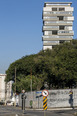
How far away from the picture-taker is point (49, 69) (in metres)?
55.0

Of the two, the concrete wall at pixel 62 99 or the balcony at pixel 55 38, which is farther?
the balcony at pixel 55 38

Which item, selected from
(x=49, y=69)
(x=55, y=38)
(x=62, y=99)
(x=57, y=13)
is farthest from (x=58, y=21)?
(x=62, y=99)

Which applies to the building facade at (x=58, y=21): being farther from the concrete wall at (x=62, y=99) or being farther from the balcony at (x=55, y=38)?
the concrete wall at (x=62, y=99)

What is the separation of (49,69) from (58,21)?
64.1 meters

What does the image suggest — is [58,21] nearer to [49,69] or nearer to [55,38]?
[55,38]

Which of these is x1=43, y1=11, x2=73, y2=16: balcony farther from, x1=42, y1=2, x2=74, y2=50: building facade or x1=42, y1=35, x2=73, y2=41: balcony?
x1=42, y1=35, x2=73, y2=41: balcony

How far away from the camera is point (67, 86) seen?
6038 centimetres

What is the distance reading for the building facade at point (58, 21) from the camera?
375ft

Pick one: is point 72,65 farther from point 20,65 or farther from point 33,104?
point 20,65

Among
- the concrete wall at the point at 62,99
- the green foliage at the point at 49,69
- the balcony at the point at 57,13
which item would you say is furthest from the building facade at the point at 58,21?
the concrete wall at the point at 62,99

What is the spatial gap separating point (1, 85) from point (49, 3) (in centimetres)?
8358

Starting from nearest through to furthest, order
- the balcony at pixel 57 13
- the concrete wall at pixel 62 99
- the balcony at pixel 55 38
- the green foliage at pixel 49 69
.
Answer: the concrete wall at pixel 62 99 < the green foliage at pixel 49 69 < the balcony at pixel 55 38 < the balcony at pixel 57 13

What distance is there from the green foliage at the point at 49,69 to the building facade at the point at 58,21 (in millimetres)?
45129

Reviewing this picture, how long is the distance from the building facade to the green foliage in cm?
4513
